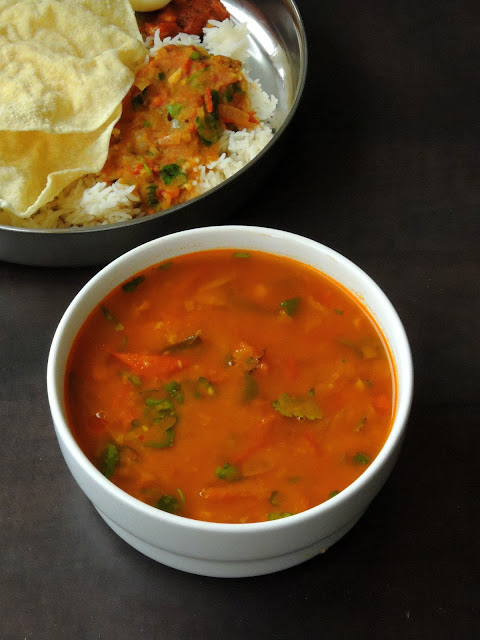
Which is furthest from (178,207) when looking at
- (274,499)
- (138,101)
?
(274,499)

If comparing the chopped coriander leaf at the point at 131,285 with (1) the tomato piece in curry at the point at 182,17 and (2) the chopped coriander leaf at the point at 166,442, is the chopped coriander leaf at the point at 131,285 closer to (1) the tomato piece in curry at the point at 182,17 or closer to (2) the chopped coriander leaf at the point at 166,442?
(2) the chopped coriander leaf at the point at 166,442

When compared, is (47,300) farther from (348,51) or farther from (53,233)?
(348,51)

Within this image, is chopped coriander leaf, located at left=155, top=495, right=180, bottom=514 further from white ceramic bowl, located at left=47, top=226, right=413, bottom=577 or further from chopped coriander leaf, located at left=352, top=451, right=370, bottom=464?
chopped coriander leaf, located at left=352, top=451, right=370, bottom=464

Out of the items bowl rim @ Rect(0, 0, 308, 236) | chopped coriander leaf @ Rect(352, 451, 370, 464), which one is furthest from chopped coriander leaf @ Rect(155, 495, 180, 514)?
bowl rim @ Rect(0, 0, 308, 236)

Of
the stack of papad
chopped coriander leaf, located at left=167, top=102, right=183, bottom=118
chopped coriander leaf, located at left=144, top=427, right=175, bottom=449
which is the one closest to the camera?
chopped coriander leaf, located at left=144, top=427, right=175, bottom=449

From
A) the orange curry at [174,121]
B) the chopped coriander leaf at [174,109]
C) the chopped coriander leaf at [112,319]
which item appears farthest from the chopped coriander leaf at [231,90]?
the chopped coriander leaf at [112,319]

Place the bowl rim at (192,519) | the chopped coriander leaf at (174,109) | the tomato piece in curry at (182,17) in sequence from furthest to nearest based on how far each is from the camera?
the tomato piece in curry at (182,17)
the chopped coriander leaf at (174,109)
the bowl rim at (192,519)

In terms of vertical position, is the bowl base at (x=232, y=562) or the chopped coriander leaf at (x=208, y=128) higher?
the chopped coriander leaf at (x=208, y=128)
